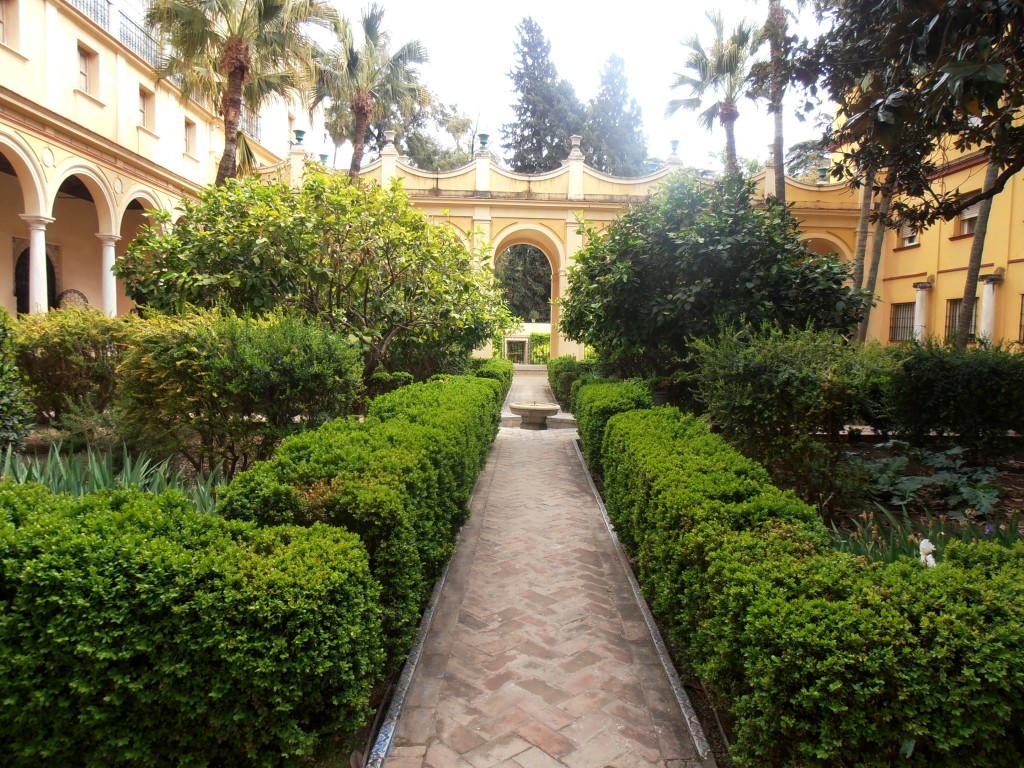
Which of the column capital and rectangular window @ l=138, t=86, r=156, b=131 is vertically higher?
rectangular window @ l=138, t=86, r=156, b=131

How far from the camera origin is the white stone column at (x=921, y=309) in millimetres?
18328

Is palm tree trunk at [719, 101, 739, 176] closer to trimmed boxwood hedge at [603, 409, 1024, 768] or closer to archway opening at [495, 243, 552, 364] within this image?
archway opening at [495, 243, 552, 364]

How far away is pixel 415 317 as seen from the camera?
8.78 m

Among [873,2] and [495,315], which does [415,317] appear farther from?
[873,2]

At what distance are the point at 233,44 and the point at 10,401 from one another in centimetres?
983

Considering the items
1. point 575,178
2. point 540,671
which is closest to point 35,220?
point 540,671

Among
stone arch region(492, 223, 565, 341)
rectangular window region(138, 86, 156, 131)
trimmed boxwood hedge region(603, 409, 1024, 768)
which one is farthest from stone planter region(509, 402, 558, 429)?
rectangular window region(138, 86, 156, 131)

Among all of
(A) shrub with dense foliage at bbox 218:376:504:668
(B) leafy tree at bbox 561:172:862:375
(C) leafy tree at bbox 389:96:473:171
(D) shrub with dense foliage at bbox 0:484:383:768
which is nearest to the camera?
(D) shrub with dense foliage at bbox 0:484:383:768

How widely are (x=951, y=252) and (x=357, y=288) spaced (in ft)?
56.3

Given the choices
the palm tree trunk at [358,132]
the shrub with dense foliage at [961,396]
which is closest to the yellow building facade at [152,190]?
the palm tree trunk at [358,132]

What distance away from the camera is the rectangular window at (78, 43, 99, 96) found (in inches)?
592

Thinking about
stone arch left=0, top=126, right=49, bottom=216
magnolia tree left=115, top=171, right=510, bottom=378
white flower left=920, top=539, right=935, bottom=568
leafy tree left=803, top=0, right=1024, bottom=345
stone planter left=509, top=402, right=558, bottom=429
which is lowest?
stone planter left=509, top=402, right=558, bottom=429

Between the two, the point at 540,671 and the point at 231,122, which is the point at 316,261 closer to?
the point at 540,671

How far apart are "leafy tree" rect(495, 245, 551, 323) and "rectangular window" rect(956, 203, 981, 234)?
23447 mm
